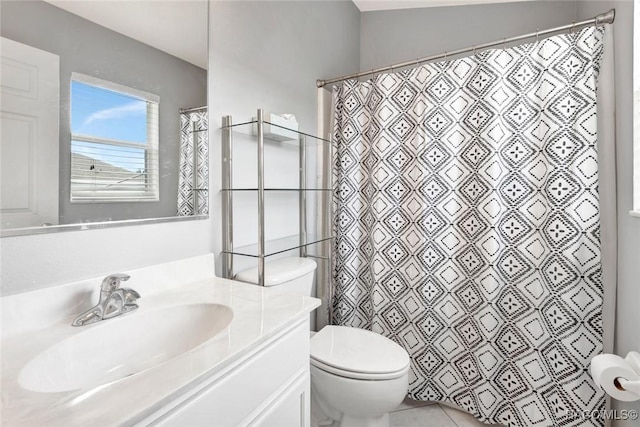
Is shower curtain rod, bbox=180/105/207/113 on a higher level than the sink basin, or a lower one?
higher

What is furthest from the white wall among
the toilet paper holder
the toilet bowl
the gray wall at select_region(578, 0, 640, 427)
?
the toilet paper holder

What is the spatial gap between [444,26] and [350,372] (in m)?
2.37

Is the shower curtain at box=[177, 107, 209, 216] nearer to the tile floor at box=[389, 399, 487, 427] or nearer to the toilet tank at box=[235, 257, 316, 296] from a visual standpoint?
the toilet tank at box=[235, 257, 316, 296]

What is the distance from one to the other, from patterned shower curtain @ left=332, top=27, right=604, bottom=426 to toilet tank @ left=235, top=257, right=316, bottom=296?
1.44ft

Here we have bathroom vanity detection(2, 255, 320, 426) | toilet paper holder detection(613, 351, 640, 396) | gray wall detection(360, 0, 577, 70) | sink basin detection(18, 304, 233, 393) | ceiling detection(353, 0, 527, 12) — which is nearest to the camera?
bathroom vanity detection(2, 255, 320, 426)

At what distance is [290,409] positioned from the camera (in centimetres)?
91

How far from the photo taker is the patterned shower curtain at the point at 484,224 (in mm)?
1380

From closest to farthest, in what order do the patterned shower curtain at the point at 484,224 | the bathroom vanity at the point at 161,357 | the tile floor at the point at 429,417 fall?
the bathroom vanity at the point at 161,357
the patterned shower curtain at the point at 484,224
the tile floor at the point at 429,417

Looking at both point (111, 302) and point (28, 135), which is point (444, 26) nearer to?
point (28, 135)

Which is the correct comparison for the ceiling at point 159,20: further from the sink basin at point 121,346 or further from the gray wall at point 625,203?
the gray wall at point 625,203

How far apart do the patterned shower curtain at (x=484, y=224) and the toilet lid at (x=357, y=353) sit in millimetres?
411

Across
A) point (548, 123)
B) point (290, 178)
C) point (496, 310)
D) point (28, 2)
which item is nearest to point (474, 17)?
point (548, 123)

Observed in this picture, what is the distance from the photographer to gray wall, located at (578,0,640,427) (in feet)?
3.98

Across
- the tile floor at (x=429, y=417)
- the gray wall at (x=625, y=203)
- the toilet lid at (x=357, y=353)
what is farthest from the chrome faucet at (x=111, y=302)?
the gray wall at (x=625, y=203)
